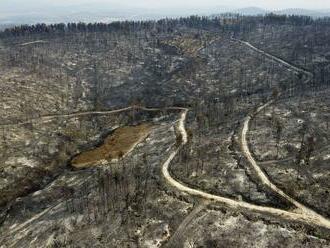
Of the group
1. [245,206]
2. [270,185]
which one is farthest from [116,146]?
[245,206]

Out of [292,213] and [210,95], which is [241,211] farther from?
[210,95]

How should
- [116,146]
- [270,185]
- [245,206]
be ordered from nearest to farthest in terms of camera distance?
1. [245,206]
2. [270,185]
3. [116,146]

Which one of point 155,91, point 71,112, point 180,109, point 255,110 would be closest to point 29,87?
point 71,112

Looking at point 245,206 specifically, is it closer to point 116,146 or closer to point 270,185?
point 270,185

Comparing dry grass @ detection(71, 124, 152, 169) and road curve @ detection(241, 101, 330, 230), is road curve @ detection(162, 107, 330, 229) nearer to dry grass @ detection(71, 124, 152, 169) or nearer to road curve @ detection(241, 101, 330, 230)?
road curve @ detection(241, 101, 330, 230)

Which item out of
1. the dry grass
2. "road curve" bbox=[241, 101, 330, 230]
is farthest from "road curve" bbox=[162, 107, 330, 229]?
the dry grass

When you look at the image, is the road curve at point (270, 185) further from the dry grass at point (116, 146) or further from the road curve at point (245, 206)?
the dry grass at point (116, 146)

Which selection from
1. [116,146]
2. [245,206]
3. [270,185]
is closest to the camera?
[245,206]

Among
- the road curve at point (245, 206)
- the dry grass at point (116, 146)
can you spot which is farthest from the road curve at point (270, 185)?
the dry grass at point (116, 146)
